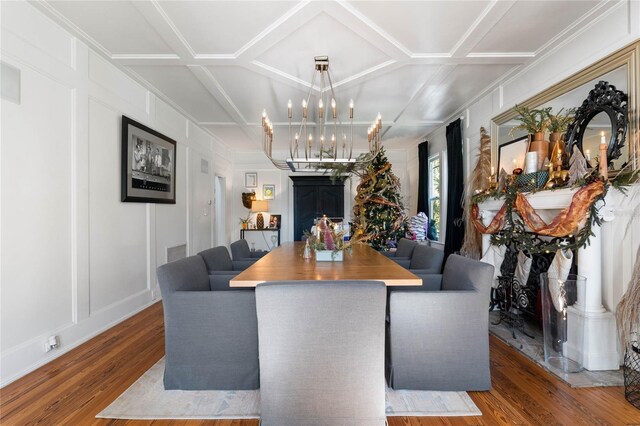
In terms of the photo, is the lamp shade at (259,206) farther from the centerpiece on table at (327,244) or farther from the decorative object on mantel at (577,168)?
the decorative object on mantel at (577,168)

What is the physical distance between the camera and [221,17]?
2.42 metres

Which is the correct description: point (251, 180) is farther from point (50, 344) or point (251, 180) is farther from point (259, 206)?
point (50, 344)

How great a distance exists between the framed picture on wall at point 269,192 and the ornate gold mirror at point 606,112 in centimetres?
553

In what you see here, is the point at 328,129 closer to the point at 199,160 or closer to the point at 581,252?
the point at 199,160

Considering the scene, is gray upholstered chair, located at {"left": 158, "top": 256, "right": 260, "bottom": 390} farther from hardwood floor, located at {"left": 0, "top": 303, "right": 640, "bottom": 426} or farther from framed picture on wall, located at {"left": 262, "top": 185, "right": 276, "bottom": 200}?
framed picture on wall, located at {"left": 262, "top": 185, "right": 276, "bottom": 200}

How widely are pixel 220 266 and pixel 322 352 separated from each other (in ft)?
5.86

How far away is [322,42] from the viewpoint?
277 centimetres

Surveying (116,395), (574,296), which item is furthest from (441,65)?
(116,395)

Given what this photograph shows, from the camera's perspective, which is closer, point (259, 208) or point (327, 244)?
point (327, 244)

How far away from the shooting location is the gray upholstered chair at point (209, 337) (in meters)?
1.91

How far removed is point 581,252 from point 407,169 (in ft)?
16.9

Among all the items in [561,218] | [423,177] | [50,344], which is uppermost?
[423,177]

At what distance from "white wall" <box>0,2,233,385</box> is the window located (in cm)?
469

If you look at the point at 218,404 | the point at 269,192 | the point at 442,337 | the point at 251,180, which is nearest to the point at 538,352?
the point at 442,337
